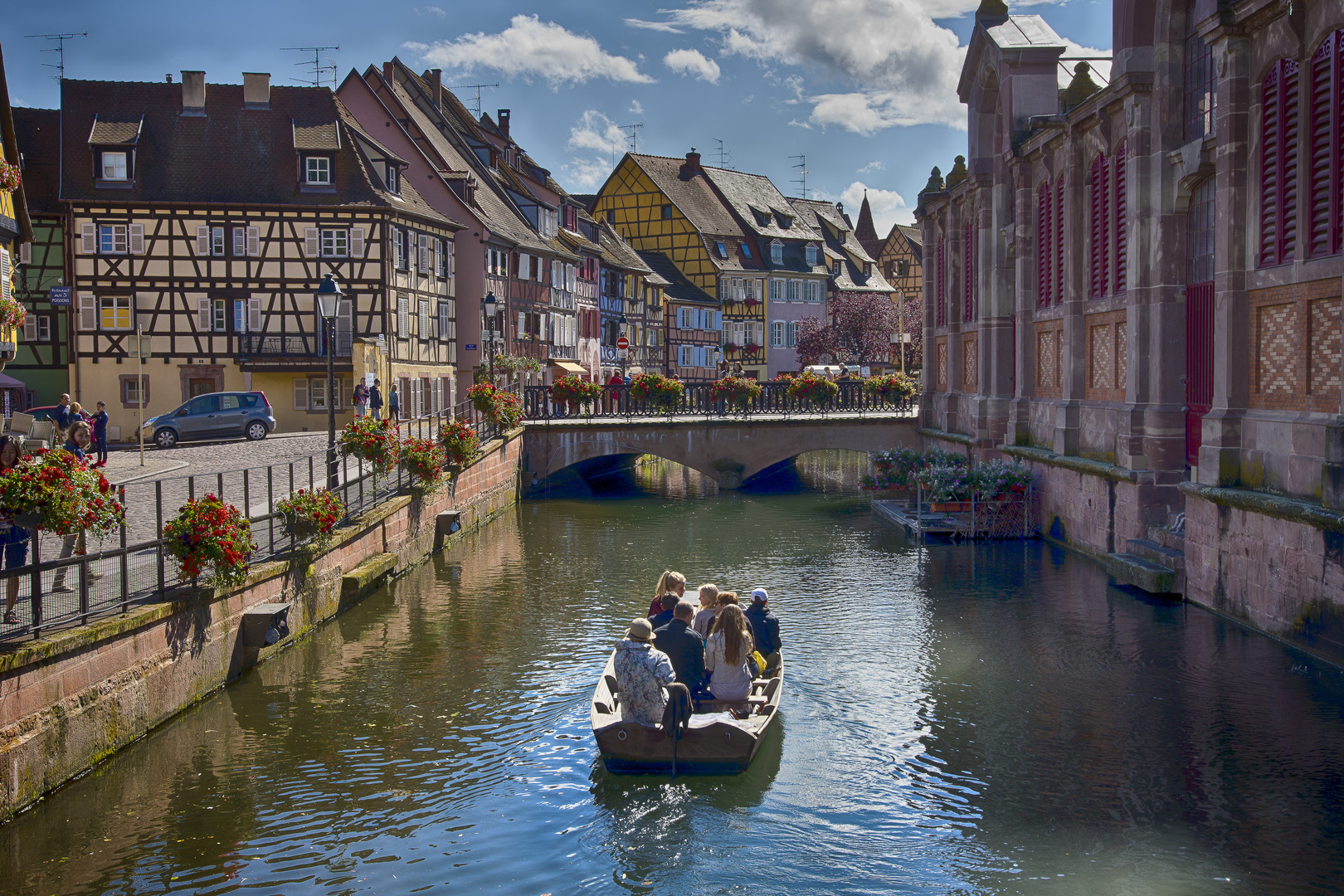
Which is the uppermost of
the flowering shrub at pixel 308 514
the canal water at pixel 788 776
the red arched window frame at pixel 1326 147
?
the red arched window frame at pixel 1326 147

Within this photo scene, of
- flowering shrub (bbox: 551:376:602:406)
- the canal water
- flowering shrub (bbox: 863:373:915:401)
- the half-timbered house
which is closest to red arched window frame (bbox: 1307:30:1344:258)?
the canal water

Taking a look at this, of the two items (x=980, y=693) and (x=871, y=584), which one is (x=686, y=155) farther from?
(x=980, y=693)

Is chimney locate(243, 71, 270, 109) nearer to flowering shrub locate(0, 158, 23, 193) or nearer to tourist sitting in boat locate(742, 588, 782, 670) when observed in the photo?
flowering shrub locate(0, 158, 23, 193)

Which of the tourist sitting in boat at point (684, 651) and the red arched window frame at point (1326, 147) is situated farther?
the red arched window frame at point (1326, 147)

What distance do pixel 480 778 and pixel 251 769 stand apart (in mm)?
2264

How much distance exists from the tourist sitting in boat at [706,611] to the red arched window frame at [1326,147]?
8995 mm

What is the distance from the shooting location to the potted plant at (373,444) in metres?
22.5

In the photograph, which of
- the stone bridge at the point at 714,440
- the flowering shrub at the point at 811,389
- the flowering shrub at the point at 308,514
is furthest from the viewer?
the flowering shrub at the point at 811,389

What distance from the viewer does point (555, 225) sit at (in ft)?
198

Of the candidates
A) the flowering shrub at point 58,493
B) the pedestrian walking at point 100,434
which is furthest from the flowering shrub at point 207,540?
the pedestrian walking at point 100,434

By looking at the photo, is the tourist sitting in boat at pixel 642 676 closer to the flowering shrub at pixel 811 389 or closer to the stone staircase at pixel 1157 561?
the stone staircase at pixel 1157 561

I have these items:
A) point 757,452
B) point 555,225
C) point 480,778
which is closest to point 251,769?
point 480,778

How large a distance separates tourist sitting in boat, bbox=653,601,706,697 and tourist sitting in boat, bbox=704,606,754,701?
166mm

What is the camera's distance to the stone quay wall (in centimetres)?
1038
